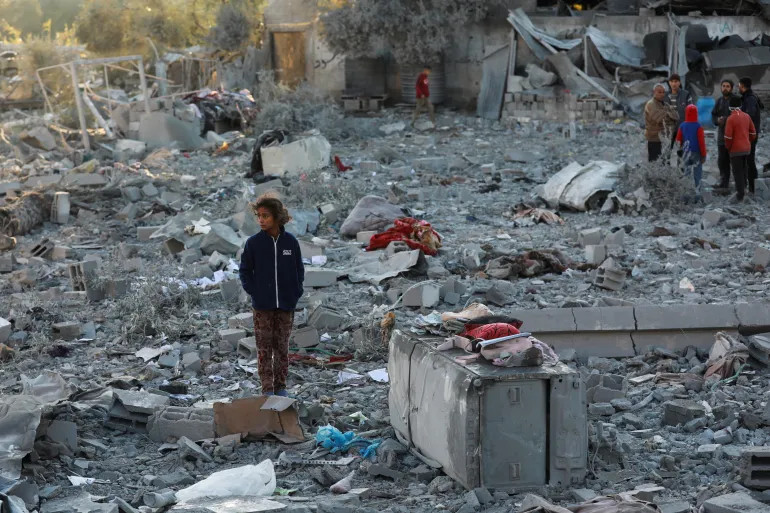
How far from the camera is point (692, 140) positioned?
11961mm

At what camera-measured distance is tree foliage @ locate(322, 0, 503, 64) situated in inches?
919

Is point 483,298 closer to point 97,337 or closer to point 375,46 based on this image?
point 97,337

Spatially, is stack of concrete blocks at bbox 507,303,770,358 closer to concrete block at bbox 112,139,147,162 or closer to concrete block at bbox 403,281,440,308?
concrete block at bbox 403,281,440,308

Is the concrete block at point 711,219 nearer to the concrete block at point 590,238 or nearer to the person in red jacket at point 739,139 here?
the person in red jacket at point 739,139

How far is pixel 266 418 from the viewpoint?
574 cm

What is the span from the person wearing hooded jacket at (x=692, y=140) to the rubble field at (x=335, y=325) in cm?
61

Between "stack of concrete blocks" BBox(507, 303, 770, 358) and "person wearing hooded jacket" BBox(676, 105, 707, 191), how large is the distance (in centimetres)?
498

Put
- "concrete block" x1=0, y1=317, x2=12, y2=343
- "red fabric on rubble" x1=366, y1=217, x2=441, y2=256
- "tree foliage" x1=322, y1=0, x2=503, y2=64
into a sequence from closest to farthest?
"concrete block" x1=0, y1=317, x2=12, y2=343, "red fabric on rubble" x1=366, y1=217, x2=441, y2=256, "tree foliage" x1=322, y1=0, x2=503, y2=64

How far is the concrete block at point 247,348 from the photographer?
7484mm

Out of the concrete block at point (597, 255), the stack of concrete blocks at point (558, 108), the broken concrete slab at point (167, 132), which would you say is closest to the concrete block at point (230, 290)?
the concrete block at point (597, 255)

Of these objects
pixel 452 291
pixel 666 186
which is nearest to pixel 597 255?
pixel 452 291

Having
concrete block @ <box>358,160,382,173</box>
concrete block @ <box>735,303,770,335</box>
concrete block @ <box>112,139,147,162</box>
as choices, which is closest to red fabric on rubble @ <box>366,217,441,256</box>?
concrete block @ <box>735,303,770,335</box>

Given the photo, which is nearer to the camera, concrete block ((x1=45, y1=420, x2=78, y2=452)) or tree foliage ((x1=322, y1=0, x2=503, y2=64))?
concrete block ((x1=45, y1=420, x2=78, y2=452))

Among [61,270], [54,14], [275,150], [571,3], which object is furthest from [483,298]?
[54,14]
